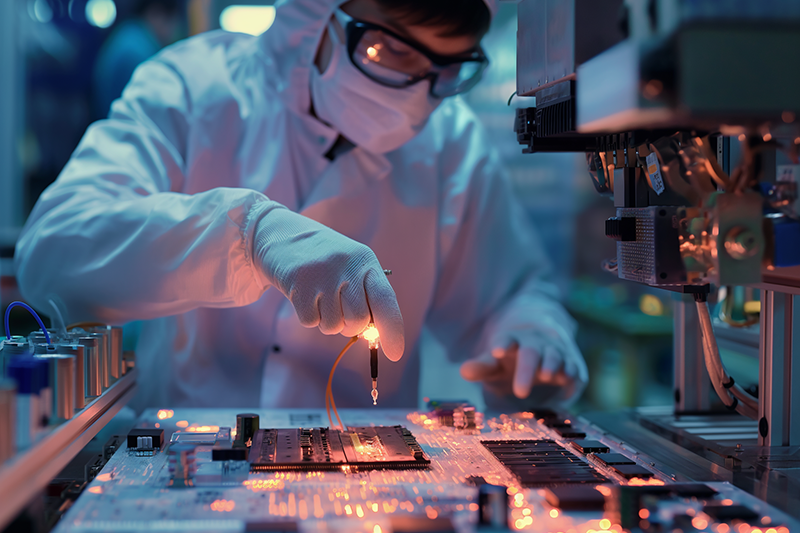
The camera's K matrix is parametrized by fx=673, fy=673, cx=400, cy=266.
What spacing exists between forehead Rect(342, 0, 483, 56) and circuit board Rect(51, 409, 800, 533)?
909mm

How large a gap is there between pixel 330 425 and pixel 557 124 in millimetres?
770

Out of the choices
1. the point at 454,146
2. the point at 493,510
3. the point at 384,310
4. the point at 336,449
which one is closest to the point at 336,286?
the point at 384,310

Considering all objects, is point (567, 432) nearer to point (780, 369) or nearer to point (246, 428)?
point (780, 369)

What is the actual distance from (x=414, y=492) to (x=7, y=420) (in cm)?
58

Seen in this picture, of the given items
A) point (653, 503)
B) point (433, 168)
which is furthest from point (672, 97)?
point (433, 168)

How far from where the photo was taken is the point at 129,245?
1477 millimetres

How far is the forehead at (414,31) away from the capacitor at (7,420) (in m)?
1.11

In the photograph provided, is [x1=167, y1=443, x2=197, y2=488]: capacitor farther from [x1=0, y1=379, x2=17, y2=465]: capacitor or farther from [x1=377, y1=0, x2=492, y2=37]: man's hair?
[x1=377, y1=0, x2=492, y2=37]: man's hair

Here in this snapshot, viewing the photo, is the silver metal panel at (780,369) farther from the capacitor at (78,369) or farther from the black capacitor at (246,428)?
the capacitor at (78,369)

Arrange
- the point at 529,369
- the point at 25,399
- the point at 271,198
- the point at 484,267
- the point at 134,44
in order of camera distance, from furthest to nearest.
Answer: the point at 134,44
the point at 484,267
the point at 271,198
the point at 529,369
the point at 25,399

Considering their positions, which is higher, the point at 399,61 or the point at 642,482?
the point at 399,61

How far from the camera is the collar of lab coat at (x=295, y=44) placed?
1683mm

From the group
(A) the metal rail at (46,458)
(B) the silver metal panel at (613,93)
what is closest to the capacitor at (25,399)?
(A) the metal rail at (46,458)

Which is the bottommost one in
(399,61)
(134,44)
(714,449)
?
(714,449)
